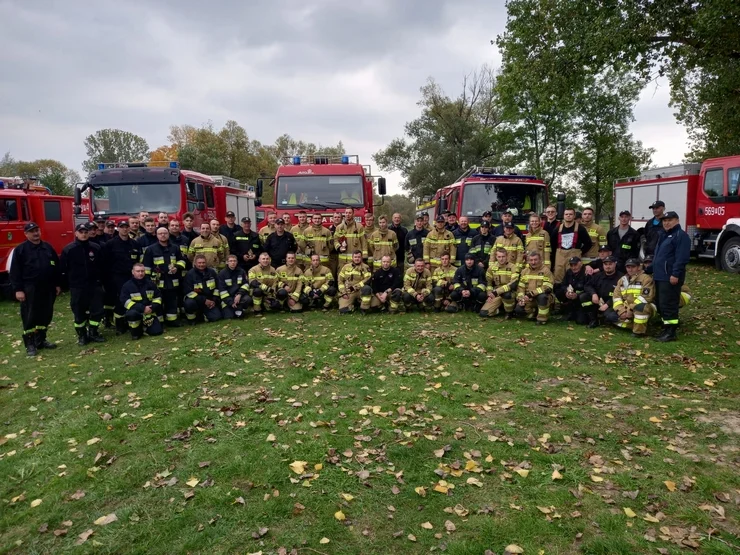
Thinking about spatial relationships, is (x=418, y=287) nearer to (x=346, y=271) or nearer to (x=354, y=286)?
(x=354, y=286)

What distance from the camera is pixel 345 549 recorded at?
341cm

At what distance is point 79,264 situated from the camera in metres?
8.47

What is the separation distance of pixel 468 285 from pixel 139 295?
606 centimetres

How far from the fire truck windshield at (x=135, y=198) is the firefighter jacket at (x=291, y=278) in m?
4.01

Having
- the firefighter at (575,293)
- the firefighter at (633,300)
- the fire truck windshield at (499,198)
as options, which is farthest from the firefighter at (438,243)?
the firefighter at (633,300)

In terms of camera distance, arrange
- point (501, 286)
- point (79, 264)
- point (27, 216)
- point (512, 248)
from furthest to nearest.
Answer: point (27, 216)
point (512, 248)
point (501, 286)
point (79, 264)

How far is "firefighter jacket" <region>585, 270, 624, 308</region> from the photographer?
352 inches

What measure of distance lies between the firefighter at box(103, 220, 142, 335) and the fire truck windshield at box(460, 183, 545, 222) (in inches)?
291

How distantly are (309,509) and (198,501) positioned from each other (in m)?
0.88

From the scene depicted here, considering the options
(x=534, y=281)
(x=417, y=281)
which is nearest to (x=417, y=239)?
(x=417, y=281)

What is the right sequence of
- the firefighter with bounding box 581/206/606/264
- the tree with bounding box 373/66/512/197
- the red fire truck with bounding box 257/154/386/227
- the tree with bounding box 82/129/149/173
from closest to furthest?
the firefighter with bounding box 581/206/606/264, the red fire truck with bounding box 257/154/386/227, the tree with bounding box 373/66/512/197, the tree with bounding box 82/129/149/173

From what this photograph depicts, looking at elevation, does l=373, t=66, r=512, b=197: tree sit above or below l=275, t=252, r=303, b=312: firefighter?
above

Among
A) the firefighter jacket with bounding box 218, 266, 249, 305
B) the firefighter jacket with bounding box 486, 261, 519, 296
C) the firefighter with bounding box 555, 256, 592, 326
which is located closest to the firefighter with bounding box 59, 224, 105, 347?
the firefighter jacket with bounding box 218, 266, 249, 305

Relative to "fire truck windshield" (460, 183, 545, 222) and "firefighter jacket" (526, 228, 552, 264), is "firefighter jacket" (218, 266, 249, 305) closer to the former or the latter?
"fire truck windshield" (460, 183, 545, 222)
